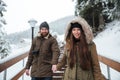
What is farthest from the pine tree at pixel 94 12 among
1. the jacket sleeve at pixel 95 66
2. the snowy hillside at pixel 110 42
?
the jacket sleeve at pixel 95 66

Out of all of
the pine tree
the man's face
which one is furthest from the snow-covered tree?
Result: the man's face

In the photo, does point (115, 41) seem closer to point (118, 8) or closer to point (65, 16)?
point (118, 8)

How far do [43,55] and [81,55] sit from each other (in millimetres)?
1462

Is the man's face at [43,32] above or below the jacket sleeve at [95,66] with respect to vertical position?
above

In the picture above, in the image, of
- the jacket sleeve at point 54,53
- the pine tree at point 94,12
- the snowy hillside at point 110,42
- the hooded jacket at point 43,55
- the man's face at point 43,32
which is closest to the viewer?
the jacket sleeve at point 54,53

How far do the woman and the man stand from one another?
1168 mm

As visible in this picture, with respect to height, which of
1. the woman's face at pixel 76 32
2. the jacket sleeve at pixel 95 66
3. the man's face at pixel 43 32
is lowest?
the jacket sleeve at pixel 95 66

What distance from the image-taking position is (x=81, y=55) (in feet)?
11.4

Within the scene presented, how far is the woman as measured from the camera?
11.3ft

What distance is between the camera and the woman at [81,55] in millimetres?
3435

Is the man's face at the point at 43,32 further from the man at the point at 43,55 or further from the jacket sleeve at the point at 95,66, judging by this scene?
the jacket sleeve at the point at 95,66

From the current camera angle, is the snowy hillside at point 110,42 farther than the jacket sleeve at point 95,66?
Yes

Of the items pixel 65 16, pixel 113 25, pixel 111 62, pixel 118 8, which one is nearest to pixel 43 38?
pixel 111 62

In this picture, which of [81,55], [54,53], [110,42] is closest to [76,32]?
Result: [81,55]
